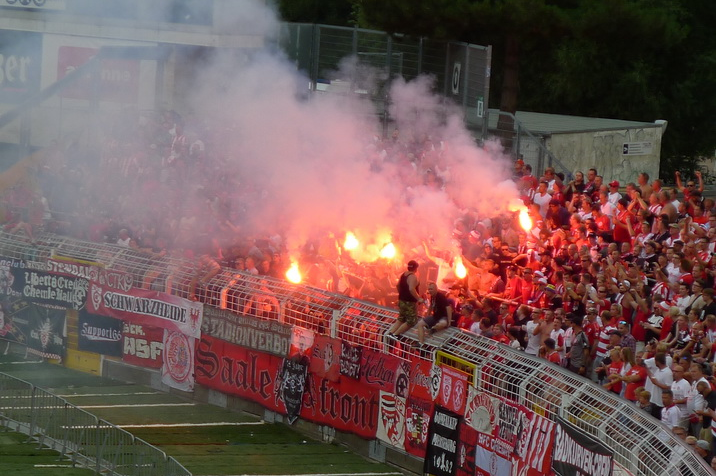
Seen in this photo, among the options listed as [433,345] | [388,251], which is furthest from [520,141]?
[433,345]

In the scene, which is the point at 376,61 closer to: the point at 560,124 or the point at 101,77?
the point at 560,124

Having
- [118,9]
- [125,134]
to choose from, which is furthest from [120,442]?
[125,134]

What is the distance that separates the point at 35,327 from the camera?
20672mm

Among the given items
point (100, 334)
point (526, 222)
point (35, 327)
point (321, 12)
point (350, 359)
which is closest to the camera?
point (350, 359)

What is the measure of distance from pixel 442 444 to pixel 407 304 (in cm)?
166

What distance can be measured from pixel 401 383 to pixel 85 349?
259 inches

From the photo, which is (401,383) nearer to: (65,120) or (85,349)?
(85,349)

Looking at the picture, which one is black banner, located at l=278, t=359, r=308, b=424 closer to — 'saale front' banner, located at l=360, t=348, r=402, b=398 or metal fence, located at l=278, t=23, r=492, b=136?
'saale front' banner, located at l=360, t=348, r=402, b=398

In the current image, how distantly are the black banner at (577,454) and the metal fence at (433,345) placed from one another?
8 centimetres

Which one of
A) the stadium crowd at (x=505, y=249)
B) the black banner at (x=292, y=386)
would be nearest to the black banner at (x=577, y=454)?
the stadium crowd at (x=505, y=249)

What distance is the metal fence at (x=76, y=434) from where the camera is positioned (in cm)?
1348

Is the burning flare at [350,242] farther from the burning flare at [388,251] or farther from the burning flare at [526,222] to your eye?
the burning flare at [526,222]

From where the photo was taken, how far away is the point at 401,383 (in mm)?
15516

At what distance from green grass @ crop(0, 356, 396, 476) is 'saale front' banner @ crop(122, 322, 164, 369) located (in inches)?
15.2
